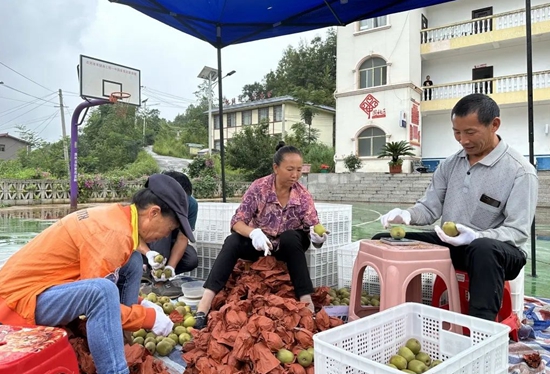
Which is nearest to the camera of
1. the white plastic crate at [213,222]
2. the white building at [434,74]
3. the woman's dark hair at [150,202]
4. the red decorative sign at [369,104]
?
the woman's dark hair at [150,202]

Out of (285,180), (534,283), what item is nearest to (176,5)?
(285,180)

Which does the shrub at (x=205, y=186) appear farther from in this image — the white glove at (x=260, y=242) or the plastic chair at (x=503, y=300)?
the plastic chair at (x=503, y=300)

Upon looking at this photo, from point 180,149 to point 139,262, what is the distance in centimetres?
3195

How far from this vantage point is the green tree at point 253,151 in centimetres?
1880

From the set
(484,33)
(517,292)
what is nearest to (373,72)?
(484,33)

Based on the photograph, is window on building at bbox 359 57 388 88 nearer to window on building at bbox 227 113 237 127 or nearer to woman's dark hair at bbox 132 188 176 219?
window on building at bbox 227 113 237 127

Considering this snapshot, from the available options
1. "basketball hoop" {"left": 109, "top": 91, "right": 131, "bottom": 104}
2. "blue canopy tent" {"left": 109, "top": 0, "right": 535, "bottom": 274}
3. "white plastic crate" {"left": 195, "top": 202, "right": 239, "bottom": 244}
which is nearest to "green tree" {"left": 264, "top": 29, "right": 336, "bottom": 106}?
"basketball hoop" {"left": 109, "top": 91, "right": 131, "bottom": 104}

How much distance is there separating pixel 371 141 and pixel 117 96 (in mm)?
10576

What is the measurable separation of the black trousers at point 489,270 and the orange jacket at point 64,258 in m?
1.49

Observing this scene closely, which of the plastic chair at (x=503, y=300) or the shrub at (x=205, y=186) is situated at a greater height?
the shrub at (x=205, y=186)

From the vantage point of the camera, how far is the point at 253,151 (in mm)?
18969

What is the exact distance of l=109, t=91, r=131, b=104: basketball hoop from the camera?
36.3 feet

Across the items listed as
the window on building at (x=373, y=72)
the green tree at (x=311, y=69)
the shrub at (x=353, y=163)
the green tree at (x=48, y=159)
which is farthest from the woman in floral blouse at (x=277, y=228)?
the green tree at (x=311, y=69)

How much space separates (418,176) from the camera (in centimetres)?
1400
